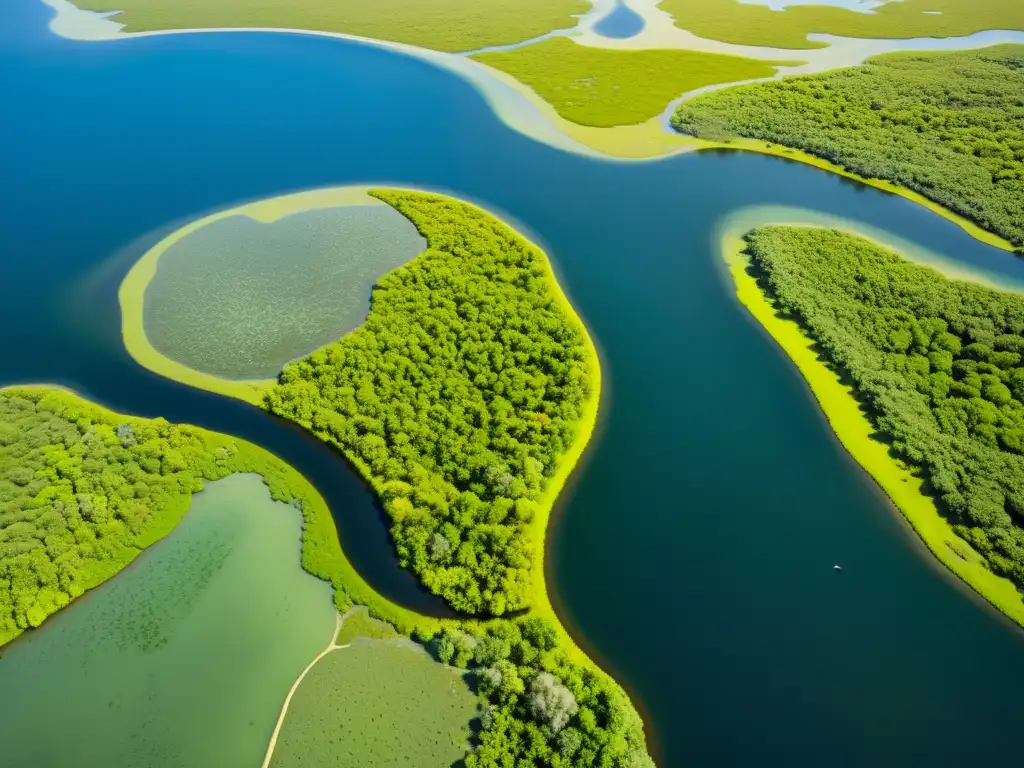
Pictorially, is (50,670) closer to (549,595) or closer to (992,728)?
(549,595)

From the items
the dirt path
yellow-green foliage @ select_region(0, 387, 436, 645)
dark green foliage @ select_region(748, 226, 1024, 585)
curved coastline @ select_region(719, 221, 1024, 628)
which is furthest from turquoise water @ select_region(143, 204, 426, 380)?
dark green foliage @ select_region(748, 226, 1024, 585)

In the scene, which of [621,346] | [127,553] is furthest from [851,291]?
[127,553]

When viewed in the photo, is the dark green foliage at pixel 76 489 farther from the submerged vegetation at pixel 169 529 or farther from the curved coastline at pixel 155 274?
the curved coastline at pixel 155 274

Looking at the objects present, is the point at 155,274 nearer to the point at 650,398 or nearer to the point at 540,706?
the point at 650,398

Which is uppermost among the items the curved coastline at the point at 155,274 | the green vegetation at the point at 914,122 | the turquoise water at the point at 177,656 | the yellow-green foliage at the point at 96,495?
the green vegetation at the point at 914,122

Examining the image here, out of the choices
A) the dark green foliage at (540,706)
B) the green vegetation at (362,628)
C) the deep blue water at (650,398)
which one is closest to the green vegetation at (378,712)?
the green vegetation at (362,628)

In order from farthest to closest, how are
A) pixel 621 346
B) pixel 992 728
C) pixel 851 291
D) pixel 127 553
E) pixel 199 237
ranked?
pixel 199 237 < pixel 851 291 < pixel 621 346 < pixel 127 553 < pixel 992 728

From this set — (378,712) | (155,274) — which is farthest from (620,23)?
(378,712)
